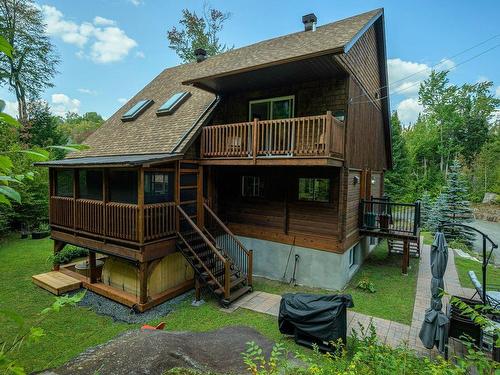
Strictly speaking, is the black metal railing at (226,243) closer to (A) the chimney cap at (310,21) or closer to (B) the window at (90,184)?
(B) the window at (90,184)

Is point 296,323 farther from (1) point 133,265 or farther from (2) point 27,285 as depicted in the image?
(2) point 27,285

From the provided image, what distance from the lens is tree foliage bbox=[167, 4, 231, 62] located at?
2397 centimetres

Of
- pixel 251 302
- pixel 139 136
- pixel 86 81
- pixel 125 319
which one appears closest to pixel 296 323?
pixel 251 302

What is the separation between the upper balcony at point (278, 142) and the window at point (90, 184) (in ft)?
13.1

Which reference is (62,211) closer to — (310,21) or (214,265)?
(214,265)

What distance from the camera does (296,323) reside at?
6.43 m

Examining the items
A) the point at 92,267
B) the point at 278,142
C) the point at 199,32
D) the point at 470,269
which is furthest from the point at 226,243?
the point at 199,32

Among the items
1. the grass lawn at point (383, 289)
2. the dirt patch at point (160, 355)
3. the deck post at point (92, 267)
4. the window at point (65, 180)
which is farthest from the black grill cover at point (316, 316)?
the window at point (65, 180)

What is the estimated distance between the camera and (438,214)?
20094 mm

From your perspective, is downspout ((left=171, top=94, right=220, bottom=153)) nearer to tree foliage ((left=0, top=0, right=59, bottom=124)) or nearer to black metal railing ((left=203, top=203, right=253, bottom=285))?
black metal railing ((left=203, top=203, right=253, bottom=285))

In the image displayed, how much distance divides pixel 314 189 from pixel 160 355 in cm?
693

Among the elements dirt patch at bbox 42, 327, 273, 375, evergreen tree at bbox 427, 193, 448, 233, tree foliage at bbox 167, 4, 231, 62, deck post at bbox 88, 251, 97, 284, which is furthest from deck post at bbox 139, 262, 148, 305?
tree foliage at bbox 167, 4, 231, 62

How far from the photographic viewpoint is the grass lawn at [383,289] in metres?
8.01

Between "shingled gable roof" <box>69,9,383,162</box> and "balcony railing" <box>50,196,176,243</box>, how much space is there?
217 centimetres
